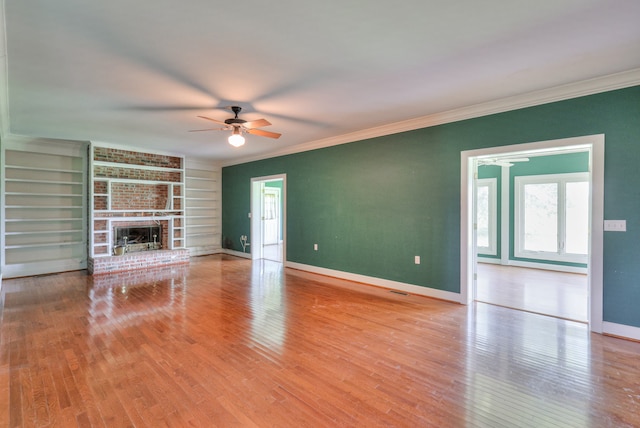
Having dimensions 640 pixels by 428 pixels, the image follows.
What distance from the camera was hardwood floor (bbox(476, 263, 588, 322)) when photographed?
152 inches

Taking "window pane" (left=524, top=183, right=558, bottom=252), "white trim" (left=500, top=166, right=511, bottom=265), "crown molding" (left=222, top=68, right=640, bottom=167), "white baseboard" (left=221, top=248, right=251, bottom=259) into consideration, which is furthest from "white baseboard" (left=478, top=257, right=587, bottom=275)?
"white baseboard" (left=221, top=248, right=251, bottom=259)

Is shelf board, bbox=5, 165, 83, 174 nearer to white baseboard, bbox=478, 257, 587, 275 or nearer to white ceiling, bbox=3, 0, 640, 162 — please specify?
white ceiling, bbox=3, 0, 640, 162

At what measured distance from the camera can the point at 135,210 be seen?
21.7 feet

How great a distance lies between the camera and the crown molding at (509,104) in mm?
3001

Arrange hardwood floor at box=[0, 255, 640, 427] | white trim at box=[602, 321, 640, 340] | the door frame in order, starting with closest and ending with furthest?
hardwood floor at box=[0, 255, 640, 427]
white trim at box=[602, 321, 640, 340]
the door frame

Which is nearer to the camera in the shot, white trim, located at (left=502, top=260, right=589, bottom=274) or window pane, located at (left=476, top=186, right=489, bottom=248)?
white trim, located at (left=502, top=260, right=589, bottom=274)

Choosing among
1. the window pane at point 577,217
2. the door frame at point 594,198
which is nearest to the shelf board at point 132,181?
the door frame at point 594,198

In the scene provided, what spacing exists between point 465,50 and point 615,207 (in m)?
2.33

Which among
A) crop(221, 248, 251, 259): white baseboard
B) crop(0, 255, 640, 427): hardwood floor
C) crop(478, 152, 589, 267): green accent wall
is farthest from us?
crop(221, 248, 251, 259): white baseboard

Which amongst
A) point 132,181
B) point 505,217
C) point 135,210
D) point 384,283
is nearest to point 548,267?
point 505,217

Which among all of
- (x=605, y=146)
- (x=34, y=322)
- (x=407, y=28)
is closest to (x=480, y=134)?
(x=605, y=146)

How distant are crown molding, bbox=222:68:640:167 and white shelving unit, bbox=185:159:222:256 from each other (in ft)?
14.1

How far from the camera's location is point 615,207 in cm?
308

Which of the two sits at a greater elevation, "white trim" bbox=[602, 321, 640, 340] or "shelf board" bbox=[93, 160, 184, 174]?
"shelf board" bbox=[93, 160, 184, 174]
